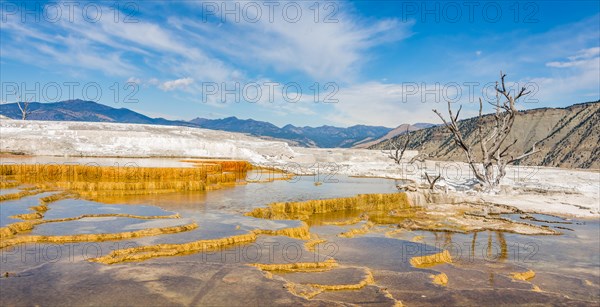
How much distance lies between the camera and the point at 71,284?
210 inches

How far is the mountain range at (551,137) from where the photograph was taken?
4634cm

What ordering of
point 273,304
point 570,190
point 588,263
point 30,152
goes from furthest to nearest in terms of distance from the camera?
point 30,152 < point 570,190 < point 588,263 < point 273,304

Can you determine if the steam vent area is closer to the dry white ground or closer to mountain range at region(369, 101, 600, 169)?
the dry white ground

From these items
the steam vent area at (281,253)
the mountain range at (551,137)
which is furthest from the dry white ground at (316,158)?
the mountain range at (551,137)

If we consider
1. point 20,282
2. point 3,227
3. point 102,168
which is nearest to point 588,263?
point 20,282

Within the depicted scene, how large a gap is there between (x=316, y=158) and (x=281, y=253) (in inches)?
1567

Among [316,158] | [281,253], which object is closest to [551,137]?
[316,158]

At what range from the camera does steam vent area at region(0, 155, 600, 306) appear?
211 inches

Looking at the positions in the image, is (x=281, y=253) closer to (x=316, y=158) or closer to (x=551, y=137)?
(x=316, y=158)

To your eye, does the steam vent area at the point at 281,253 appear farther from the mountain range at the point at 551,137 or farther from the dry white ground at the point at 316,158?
the mountain range at the point at 551,137

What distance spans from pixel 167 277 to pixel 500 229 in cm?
950

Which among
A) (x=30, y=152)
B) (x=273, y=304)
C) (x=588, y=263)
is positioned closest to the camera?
(x=273, y=304)

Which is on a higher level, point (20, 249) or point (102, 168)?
point (102, 168)

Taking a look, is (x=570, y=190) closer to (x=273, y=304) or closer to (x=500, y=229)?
(x=500, y=229)
